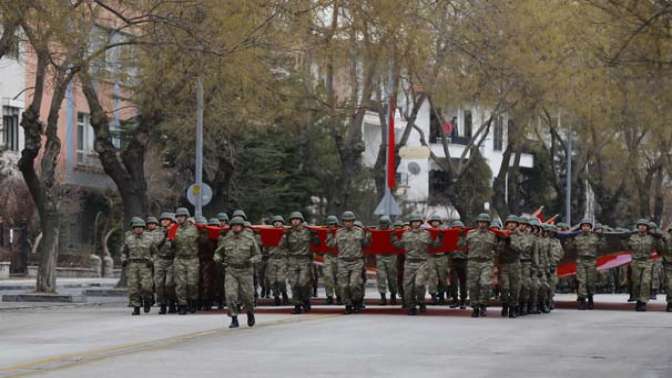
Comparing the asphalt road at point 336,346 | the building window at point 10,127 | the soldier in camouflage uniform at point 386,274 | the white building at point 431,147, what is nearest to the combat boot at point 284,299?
the soldier in camouflage uniform at point 386,274

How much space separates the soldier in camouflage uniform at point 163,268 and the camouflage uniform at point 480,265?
538 centimetres

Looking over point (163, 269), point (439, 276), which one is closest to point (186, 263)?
point (163, 269)

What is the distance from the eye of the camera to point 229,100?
41094 millimetres

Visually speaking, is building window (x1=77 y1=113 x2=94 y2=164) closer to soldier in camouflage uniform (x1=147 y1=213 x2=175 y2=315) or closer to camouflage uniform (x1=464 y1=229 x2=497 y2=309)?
soldier in camouflage uniform (x1=147 y1=213 x2=175 y2=315)

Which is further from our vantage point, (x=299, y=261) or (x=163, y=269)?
(x=299, y=261)

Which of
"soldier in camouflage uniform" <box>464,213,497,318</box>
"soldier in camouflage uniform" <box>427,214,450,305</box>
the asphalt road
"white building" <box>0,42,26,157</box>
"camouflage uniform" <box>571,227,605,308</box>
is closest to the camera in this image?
the asphalt road

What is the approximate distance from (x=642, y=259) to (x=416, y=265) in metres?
5.69

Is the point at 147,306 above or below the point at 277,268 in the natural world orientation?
below

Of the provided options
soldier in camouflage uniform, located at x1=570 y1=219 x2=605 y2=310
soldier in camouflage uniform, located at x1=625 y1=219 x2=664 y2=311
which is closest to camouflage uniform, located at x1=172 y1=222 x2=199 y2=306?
soldier in camouflage uniform, located at x1=570 y1=219 x2=605 y2=310

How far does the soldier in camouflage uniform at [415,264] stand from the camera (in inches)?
1155

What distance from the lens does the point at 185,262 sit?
96.4ft

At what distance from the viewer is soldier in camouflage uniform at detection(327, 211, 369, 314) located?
29.4 meters

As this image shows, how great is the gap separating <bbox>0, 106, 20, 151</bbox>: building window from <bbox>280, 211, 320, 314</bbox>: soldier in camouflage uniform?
26500 millimetres

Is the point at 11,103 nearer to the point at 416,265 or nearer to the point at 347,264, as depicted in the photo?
the point at 347,264
